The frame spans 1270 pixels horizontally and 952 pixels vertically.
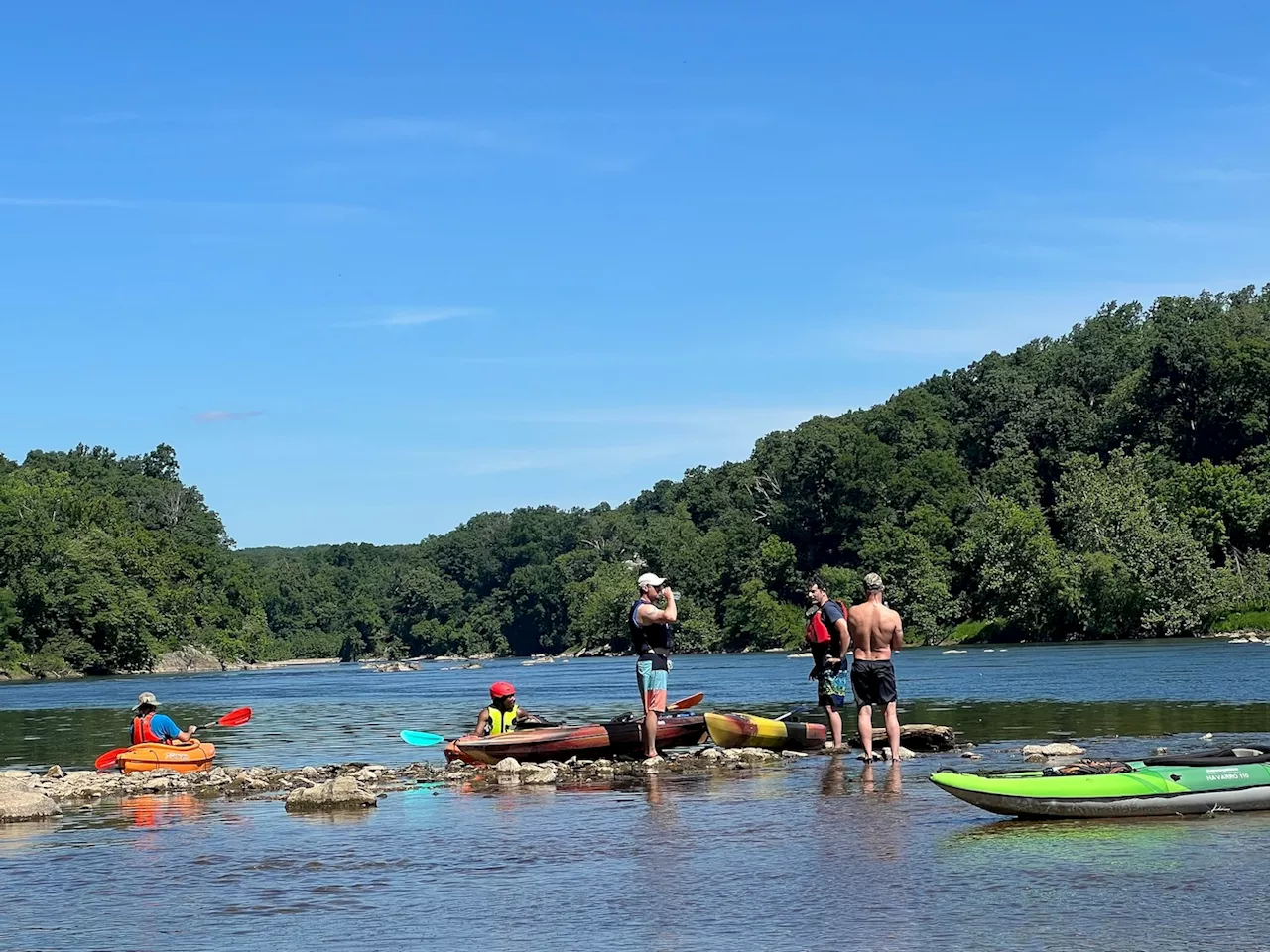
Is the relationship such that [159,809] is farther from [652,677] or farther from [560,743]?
[652,677]

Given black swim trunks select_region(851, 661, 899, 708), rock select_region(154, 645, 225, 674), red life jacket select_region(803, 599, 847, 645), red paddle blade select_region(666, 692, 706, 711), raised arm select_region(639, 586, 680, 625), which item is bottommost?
rock select_region(154, 645, 225, 674)

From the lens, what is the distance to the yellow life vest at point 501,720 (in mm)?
22180

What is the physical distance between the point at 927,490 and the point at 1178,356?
29.9m

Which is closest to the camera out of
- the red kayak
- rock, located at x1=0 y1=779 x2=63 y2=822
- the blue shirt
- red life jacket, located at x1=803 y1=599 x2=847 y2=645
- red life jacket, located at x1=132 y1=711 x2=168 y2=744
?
rock, located at x1=0 y1=779 x2=63 y2=822

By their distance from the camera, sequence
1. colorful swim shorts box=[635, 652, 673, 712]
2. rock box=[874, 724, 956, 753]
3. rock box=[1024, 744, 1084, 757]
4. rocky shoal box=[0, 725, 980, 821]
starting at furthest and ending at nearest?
rock box=[874, 724, 956, 753] → colorful swim shorts box=[635, 652, 673, 712] → rocky shoal box=[0, 725, 980, 821] → rock box=[1024, 744, 1084, 757]

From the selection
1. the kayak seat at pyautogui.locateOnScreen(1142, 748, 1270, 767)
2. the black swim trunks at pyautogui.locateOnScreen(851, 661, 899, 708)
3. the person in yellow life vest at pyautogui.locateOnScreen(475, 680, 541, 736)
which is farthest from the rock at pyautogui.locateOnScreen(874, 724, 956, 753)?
the kayak seat at pyautogui.locateOnScreen(1142, 748, 1270, 767)

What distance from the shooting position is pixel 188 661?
12775 cm

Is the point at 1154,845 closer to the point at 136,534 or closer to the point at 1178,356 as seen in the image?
the point at 1178,356

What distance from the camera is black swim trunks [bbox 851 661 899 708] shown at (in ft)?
61.7

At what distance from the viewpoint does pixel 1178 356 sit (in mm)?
115188

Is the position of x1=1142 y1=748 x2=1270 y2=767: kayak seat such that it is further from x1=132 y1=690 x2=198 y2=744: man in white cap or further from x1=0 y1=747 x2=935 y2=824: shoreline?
x1=132 y1=690 x2=198 y2=744: man in white cap

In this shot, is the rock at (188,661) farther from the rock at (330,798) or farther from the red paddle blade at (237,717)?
the rock at (330,798)

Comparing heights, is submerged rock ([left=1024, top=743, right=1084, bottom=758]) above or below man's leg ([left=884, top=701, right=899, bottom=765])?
below

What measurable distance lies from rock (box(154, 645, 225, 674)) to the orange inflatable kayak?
100857mm
